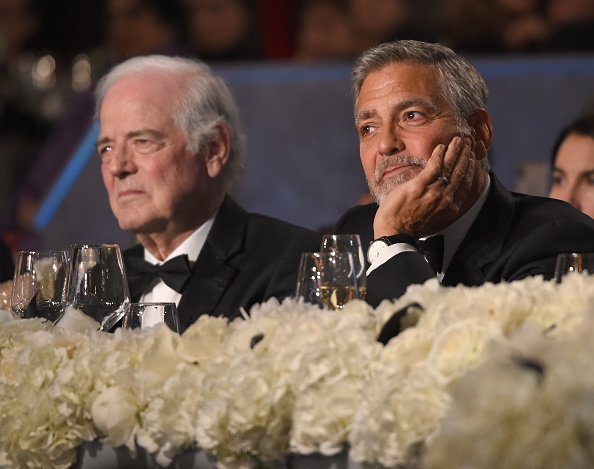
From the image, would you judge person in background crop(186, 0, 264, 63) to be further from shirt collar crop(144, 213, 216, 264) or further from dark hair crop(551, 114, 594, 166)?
shirt collar crop(144, 213, 216, 264)

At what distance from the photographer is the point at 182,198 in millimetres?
3613

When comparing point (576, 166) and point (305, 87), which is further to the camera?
point (305, 87)

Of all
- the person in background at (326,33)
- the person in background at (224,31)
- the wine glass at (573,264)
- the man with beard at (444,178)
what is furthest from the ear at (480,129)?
the person in background at (224,31)

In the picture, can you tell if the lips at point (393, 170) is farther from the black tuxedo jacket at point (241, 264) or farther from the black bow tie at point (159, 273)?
the black bow tie at point (159, 273)

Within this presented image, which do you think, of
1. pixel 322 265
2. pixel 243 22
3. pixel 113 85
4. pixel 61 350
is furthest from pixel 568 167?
pixel 243 22

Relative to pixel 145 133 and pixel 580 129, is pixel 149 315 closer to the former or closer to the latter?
pixel 145 133

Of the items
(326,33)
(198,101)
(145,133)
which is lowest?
(145,133)

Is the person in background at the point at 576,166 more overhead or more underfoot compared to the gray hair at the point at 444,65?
more underfoot

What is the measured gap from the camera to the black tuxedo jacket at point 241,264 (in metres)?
3.39

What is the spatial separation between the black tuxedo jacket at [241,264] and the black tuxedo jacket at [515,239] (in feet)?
2.14

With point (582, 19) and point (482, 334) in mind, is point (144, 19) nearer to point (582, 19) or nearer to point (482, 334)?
point (582, 19)

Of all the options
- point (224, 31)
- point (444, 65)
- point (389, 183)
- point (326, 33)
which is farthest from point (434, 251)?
point (224, 31)

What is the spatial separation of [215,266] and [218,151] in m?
0.46

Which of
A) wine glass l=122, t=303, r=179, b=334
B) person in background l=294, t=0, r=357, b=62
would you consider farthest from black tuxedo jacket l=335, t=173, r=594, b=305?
person in background l=294, t=0, r=357, b=62
